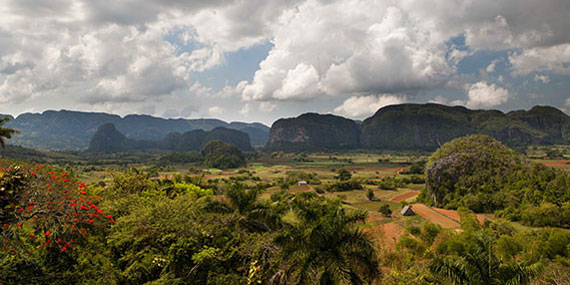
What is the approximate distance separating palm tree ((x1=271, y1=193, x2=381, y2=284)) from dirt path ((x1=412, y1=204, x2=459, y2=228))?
40.7 m

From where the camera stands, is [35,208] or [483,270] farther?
[483,270]

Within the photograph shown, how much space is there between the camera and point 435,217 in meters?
50.9

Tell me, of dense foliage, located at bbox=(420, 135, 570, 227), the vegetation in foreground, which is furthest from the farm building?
the vegetation in foreground

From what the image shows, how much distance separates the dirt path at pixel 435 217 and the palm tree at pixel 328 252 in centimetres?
4072

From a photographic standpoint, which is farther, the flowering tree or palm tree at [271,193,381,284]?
palm tree at [271,193,381,284]

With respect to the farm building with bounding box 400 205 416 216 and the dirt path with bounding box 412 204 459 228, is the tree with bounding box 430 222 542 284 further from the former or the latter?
the farm building with bounding box 400 205 416 216

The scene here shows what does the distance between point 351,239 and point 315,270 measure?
1.80 meters

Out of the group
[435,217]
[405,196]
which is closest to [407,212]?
[435,217]

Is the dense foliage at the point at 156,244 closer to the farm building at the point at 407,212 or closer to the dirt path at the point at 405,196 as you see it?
the farm building at the point at 407,212

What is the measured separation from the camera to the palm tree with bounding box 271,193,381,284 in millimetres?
10547

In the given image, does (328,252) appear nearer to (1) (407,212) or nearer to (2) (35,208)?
Result: (2) (35,208)

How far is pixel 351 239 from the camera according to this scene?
11.2 meters

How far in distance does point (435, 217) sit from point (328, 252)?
47671mm

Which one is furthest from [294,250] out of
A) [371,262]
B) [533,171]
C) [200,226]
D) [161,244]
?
[533,171]
